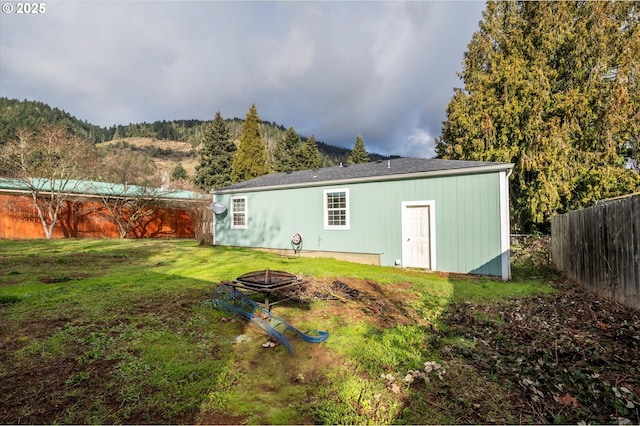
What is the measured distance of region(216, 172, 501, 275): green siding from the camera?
8625mm

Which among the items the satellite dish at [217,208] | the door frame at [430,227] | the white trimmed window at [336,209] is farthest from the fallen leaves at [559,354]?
the satellite dish at [217,208]

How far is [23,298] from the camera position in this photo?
201 inches

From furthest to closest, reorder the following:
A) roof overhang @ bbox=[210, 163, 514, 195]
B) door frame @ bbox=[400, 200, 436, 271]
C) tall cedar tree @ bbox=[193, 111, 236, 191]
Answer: tall cedar tree @ bbox=[193, 111, 236, 191] → door frame @ bbox=[400, 200, 436, 271] → roof overhang @ bbox=[210, 163, 514, 195]

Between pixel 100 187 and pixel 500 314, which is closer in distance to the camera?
pixel 500 314

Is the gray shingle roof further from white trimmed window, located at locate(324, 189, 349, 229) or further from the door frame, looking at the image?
the door frame

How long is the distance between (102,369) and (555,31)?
21852 mm

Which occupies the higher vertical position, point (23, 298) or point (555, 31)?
point (555, 31)

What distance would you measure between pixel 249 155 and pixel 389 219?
2197 centimetres

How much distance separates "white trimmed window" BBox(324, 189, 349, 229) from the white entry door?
7.34 ft

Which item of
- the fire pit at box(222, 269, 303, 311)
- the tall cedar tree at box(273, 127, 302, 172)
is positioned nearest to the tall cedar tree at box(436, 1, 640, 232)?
the fire pit at box(222, 269, 303, 311)

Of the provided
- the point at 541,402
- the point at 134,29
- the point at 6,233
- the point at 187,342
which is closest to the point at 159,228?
the point at 6,233

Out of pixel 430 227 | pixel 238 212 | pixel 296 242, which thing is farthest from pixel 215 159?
pixel 430 227

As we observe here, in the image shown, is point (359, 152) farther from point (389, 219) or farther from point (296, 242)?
point (389, 219)

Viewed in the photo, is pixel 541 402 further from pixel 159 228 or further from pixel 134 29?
pixel 159 228
